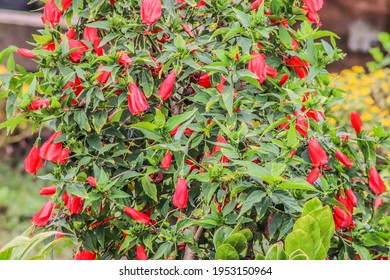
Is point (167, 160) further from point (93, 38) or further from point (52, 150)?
point (93, 38)

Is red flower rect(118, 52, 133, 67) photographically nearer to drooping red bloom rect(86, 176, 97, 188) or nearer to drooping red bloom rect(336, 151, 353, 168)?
drooping red bloom rect(86, 176, 97, 188)

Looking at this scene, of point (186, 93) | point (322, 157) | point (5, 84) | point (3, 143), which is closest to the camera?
point (322, 157)

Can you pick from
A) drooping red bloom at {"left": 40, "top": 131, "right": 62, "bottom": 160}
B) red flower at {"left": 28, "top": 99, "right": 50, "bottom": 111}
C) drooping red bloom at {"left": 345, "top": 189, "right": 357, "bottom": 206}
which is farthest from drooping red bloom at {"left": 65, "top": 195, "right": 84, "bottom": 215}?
drooping red bloom at {"left": 345, "top": 189, "right": 357, "bottom": 206}

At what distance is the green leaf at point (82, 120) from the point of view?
1516 millimetres

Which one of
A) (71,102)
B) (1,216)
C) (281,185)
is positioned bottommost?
(1,216)

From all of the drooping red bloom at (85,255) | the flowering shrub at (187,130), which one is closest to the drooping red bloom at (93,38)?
the flowering shrub at (187,130)

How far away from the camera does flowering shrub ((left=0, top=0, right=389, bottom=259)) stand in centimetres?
145

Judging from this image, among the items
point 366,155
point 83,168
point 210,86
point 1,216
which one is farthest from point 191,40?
point 1,216

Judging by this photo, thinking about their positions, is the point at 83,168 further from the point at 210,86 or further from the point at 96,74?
the point at 210,86

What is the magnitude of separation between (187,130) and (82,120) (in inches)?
9.9

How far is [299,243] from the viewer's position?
1214 millimetres

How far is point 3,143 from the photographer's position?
470 cm

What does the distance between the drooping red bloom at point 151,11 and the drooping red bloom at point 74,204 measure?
0.45m
